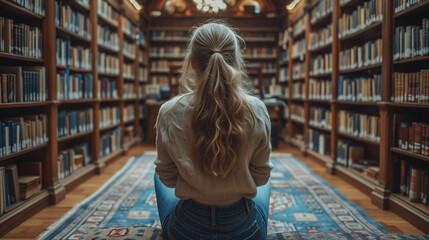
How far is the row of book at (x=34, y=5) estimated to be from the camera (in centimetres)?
265

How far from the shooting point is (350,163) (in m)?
3.99

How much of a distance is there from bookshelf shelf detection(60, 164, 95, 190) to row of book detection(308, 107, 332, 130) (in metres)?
3.05

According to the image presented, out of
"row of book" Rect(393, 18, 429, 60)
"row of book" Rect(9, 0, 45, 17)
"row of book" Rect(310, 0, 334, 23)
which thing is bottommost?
"row of book" Rect(393, 18, 429, 60)

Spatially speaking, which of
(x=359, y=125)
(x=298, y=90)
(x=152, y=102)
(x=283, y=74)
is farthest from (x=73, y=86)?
(x=283, y=74)

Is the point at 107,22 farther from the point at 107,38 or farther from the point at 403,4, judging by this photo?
the point at 403,4

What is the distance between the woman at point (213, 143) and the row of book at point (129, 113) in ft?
16.1

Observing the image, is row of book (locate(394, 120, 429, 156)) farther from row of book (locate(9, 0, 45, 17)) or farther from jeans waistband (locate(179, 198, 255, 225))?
row of book (locate(9, 0, 45, 17))

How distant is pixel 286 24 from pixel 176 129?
6.44m

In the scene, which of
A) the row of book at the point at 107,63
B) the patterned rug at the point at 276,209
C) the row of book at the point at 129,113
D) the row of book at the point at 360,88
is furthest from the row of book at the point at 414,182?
the row of book at the point at 129,113

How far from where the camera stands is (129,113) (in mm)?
6414

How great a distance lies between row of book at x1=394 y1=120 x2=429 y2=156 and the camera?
8.23 feet

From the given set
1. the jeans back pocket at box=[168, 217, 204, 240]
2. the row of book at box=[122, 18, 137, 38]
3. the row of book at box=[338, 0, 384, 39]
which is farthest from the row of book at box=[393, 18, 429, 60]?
the row of book at box=[122, 18, 137, 38]

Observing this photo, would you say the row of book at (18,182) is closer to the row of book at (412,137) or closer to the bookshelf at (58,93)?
the bookshelf at (58,93)

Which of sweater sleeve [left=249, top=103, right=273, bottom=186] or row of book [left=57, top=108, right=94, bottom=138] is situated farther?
row of book [left=57, top=108, right=94, bottom=138]
